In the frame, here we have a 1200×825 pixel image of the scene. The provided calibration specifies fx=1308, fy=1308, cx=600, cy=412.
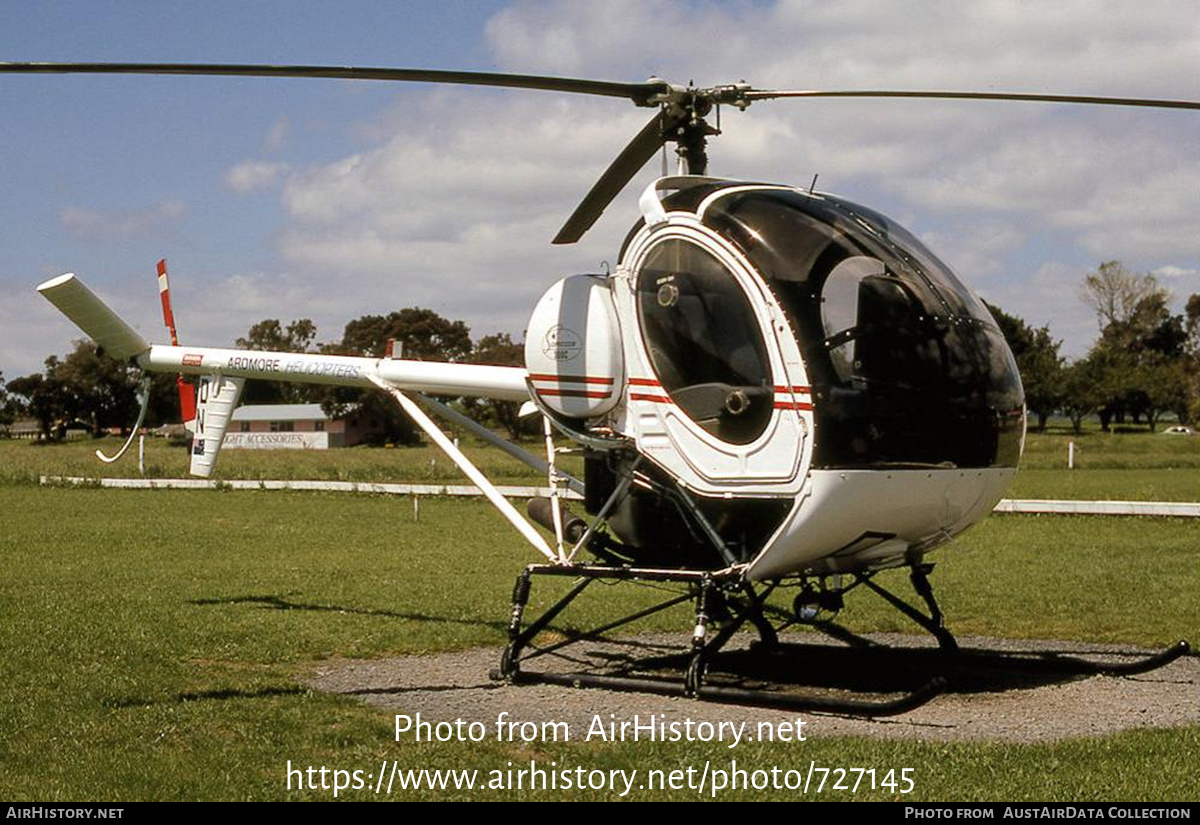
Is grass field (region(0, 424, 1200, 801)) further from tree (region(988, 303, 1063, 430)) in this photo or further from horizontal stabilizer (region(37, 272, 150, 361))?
tree (region(988, 303, 1063, 430))

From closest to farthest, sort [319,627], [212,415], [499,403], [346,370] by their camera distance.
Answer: [346,370] → [319,627] → [212,415] → [499,403]

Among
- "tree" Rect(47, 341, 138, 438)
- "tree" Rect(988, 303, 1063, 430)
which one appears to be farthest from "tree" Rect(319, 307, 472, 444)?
"tree" Rect(988, 303, 1063, 430)

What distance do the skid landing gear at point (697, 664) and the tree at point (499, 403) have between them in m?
45.4

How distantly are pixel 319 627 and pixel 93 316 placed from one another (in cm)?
351

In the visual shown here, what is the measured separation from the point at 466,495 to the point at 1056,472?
20.8m

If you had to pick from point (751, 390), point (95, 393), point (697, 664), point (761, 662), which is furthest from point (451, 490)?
point (95, 393)

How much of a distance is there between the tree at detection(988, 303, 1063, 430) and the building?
41.0m

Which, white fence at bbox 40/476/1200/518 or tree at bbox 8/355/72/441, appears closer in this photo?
white fence at bbox 40/476/1200/518

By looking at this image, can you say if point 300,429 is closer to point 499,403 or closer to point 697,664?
point 499,403

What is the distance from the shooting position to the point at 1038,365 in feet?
273

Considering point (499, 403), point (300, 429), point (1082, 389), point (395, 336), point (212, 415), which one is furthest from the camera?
point (300, 429)

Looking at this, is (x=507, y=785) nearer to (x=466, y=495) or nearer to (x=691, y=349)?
(x=691, y=349)

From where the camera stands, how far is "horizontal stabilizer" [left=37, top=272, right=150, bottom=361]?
1149 centimetres

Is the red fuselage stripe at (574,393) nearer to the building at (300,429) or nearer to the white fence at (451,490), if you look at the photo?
the white fence at (451,490)
